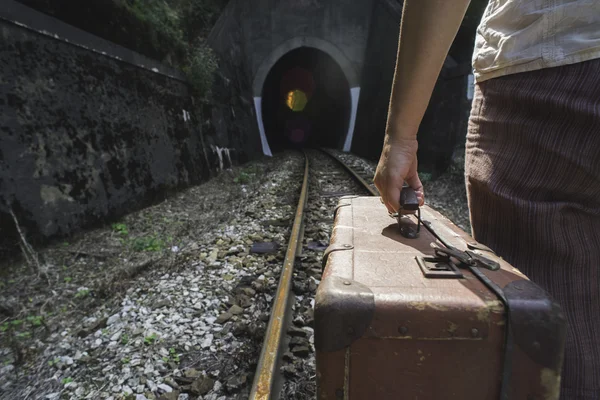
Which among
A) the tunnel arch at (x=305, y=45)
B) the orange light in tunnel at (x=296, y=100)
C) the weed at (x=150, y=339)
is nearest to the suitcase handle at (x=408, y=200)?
the weed at (x=150, y=339)

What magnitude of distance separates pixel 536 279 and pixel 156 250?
126 inches

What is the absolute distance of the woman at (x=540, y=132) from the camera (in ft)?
2.51

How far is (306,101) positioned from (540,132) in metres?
25.7

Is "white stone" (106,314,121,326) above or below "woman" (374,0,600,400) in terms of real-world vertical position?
below

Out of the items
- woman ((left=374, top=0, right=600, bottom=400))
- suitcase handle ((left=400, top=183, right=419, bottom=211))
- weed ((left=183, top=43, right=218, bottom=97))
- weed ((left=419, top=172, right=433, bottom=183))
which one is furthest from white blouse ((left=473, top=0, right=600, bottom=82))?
weed ((left=183, top=43, right=218, bottom=97))

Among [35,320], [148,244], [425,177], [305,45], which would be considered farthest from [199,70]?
[305,45]

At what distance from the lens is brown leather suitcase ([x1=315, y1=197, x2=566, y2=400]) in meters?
0.75

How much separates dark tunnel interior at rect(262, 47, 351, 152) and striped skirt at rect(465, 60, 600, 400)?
14994mm

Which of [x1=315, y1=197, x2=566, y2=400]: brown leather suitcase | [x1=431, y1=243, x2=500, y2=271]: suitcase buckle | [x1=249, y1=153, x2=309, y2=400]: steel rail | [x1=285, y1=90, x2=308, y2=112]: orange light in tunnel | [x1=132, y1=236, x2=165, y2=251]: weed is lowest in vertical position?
[x1=132, y1=236, x2=165, y2=251]: weed

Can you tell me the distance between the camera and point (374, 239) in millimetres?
1247

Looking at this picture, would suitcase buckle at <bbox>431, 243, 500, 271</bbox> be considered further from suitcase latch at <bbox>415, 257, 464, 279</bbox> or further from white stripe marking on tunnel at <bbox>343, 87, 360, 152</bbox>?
white stripe marking on tunnel at <bbox>343, 87, 360, 152</bbox>

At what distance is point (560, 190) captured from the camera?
0.83 m

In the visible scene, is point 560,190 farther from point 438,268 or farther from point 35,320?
point 35,320

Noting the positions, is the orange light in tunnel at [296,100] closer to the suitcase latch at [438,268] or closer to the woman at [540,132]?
the woman at [540,132]
